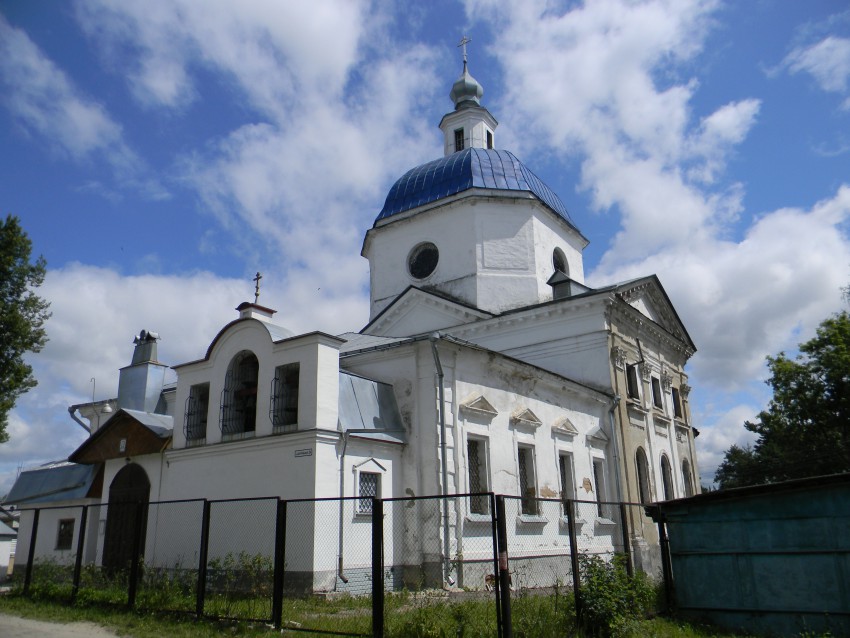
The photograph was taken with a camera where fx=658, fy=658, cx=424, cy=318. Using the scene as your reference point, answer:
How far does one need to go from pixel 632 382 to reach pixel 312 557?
1399 centimetres

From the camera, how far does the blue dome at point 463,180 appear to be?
79.3ft

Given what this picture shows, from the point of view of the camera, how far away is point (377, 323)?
2389cm

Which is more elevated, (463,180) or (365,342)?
(463,180)

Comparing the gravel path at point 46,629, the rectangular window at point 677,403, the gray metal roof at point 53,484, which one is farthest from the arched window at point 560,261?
the gravel path at point 46,629

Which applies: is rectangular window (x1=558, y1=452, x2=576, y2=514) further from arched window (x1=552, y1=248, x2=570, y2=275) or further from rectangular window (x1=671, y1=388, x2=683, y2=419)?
rectangular window (x1=671, y1=388, x2=683, y2=419)

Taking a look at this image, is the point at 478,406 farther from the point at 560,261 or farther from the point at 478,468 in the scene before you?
the point at 560,261

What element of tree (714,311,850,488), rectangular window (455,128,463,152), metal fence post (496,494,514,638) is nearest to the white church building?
metal fence post (496,494,514,638)

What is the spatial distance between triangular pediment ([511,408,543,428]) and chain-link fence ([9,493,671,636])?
201 cm

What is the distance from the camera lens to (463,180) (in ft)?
79.2

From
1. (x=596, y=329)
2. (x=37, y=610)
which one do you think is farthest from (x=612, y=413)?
(x=37, y=610)

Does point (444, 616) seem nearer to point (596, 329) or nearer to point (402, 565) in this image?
point (402, 565)

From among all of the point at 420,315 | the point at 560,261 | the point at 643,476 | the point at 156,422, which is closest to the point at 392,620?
the point at 156,422

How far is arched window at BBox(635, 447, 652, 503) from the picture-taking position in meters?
21.8

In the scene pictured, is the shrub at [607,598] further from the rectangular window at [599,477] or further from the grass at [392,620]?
the rectangular window at [599,477]
